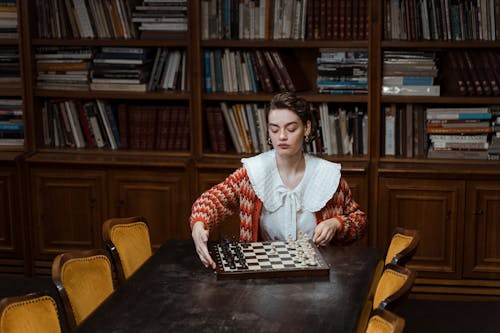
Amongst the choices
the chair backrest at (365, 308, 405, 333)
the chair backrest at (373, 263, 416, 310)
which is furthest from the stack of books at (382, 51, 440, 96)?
the chair backrest at (365, 308, 405, 333)

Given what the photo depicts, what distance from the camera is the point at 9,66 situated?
5117 millimetres

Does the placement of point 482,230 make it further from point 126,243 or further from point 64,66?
point 64,66

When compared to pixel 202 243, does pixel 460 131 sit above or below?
above

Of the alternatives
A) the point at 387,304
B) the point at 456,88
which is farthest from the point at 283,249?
the point at 456,88

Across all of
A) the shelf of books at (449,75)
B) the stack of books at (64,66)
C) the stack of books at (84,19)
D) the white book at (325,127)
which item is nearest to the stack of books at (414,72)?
the shelf of books at (449,75)

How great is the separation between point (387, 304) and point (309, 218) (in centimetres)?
97

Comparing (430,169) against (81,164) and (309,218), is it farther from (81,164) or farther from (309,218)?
(81,164)

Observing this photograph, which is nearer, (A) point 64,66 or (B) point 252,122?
(B) point 252,122

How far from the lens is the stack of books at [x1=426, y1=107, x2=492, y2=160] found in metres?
4.71

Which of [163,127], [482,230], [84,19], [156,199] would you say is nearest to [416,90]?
[482,230]

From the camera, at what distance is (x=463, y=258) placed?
469 cm

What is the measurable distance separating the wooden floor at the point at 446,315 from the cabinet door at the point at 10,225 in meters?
0.24

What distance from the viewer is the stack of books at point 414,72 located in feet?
15.4

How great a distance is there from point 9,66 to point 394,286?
10.4 ft
